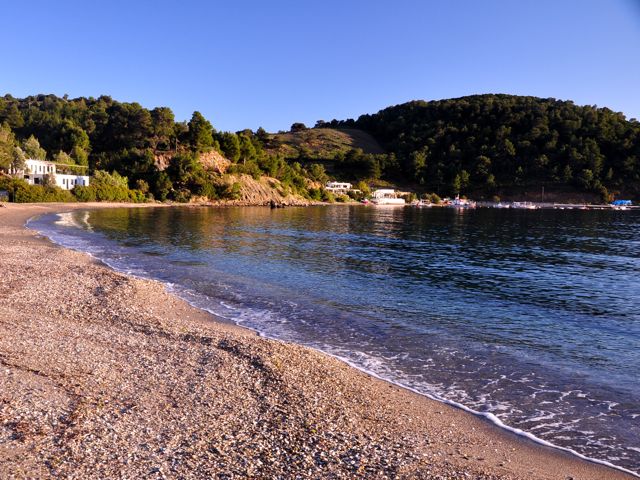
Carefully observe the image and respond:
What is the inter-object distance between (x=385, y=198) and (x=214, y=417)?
182m

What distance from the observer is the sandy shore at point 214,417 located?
24.9 feet

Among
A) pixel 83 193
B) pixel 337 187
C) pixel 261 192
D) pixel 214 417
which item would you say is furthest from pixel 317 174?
pixel 214 417

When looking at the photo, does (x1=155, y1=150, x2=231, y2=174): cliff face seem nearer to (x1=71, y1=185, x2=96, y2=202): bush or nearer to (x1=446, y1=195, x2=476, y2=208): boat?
(x1=71, y1=185, x2=96, y2=202): bush

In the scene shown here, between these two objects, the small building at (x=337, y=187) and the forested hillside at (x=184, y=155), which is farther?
the small building at (x=337, y=187)

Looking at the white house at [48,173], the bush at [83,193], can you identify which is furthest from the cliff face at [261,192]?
the white house at [48,173]

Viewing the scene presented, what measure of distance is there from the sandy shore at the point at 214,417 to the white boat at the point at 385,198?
170 m

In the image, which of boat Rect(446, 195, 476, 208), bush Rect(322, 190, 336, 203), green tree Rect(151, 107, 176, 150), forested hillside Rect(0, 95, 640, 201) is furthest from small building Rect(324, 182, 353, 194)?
green tree Rect(151, 107, 176, 150)

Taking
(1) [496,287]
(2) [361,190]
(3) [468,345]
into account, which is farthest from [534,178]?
(3) [468,345]

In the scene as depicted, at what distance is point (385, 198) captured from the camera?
616ft

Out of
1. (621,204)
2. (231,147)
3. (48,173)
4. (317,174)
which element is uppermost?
(231,147)

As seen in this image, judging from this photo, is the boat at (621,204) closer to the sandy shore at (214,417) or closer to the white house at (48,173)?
the white house at (48,173)

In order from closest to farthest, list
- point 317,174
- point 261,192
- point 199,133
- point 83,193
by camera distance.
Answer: point 83,193 < point 199,133 < point 261,192 < point 317,174

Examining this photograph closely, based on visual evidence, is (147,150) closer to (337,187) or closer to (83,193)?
(83,193)

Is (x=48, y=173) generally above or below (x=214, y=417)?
above
